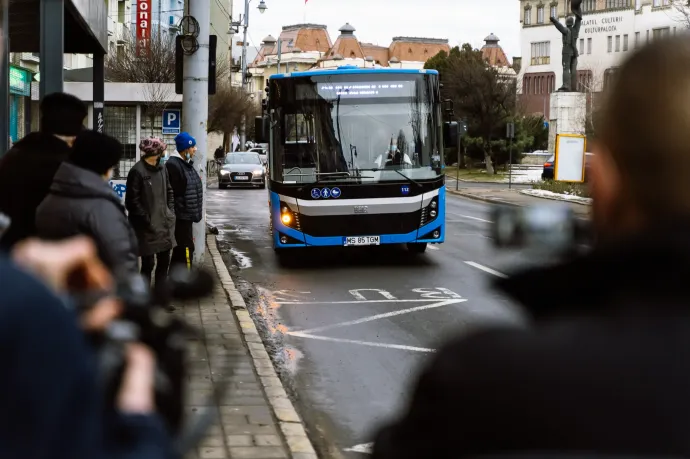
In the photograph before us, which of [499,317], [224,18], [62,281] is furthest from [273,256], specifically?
[224,18]

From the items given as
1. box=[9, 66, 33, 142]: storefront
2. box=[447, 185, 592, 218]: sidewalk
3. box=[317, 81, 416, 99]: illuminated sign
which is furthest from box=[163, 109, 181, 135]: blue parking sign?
box=[447, 185, 592, 218]: sidewalk

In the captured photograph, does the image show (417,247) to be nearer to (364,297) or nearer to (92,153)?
(364,297)

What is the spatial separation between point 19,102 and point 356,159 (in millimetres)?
22183

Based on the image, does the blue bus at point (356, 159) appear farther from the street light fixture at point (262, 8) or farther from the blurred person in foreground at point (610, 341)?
the street light fixture at point (262, 8)

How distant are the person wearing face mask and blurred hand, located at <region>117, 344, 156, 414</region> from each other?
8.66 meters

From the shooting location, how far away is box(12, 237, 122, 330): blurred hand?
206 cm

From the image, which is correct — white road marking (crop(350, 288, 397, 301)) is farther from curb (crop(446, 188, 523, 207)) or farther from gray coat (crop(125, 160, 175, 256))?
curb (crop(446, 188, 523, 207))

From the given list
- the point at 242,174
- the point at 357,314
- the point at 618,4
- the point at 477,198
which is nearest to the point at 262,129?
the point at 357,314

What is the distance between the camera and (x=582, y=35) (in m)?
112

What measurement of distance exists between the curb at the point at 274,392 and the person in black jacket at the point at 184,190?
797 mm

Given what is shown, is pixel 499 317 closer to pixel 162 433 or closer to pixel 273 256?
pixel 273 256

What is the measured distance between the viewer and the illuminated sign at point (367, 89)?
17047 millimetres

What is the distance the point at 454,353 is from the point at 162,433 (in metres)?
0.55

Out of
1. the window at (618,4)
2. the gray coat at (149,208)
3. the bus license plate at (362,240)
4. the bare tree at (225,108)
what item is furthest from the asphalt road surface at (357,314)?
the window at (618,4)
